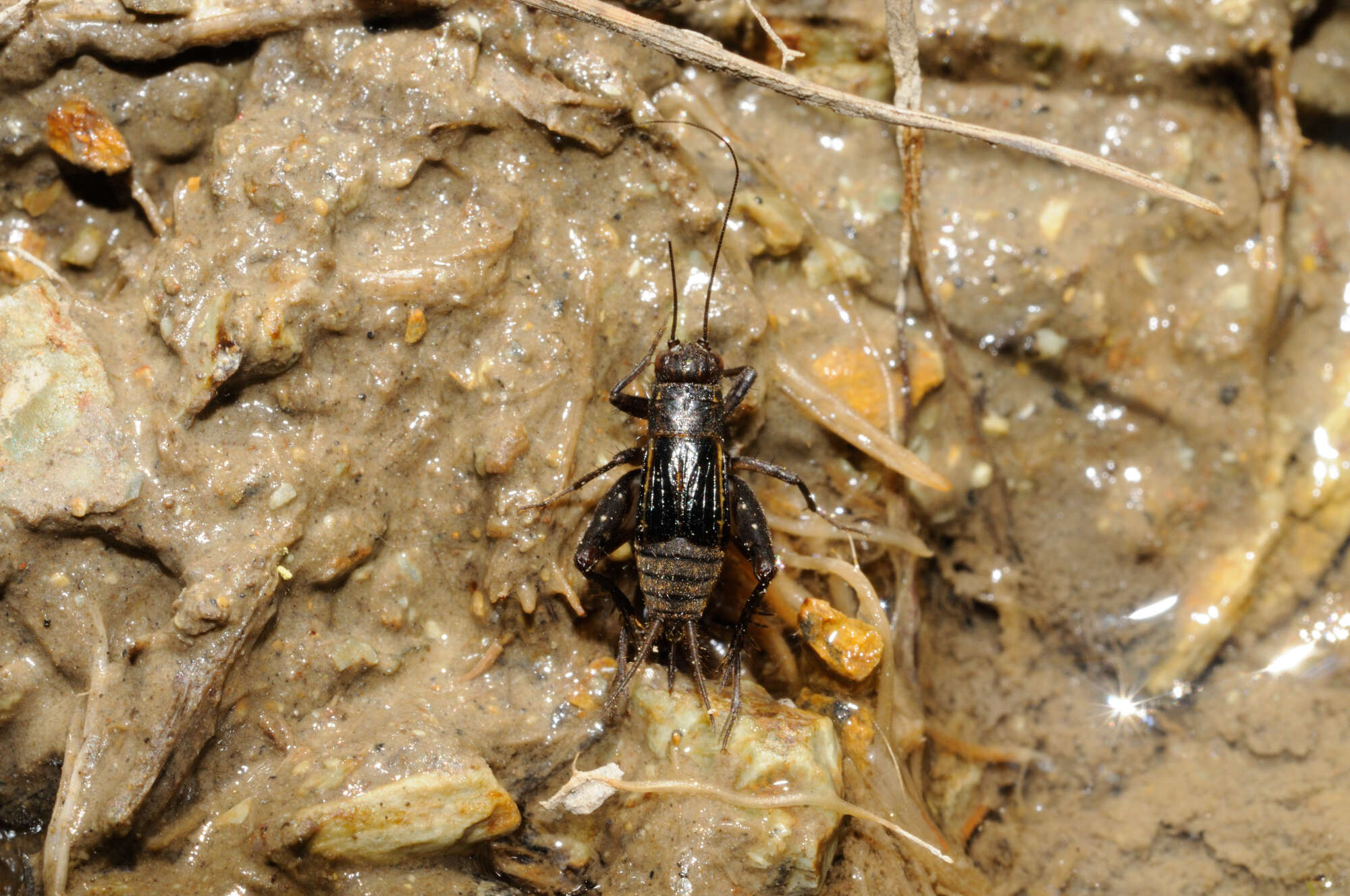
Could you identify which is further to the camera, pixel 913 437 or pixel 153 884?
pixel 913 437

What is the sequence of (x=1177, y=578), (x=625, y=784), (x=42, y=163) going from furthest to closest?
(x=1177, y=578) → (x=42, y=163) → (x=625, y=784)

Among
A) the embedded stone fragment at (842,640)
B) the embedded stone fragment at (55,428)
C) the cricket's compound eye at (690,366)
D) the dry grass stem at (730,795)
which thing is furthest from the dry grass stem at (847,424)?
the embedded stone fragment at (55,428)

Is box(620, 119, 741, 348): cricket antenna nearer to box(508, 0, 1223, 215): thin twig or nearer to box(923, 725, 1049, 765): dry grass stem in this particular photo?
box(508, 0, 1223, 215): thin twig

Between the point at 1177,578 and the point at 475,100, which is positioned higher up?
the point at 475,100

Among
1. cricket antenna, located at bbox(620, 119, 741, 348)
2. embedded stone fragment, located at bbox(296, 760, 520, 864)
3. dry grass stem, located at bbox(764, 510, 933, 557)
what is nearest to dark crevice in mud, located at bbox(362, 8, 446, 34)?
cricket antenna, located at bbox(620, 119, 741, 348)

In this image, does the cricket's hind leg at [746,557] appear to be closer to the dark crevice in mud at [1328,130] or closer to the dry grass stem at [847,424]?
the dry grass stem at [847,424]

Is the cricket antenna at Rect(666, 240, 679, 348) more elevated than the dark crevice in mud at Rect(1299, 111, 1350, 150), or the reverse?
the dark crevice in mud at Rect(1299, 111, 1350, 150)

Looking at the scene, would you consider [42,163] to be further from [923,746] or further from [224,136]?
[923,746]

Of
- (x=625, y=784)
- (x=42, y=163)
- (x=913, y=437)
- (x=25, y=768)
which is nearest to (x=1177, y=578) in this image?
(x=913, y=437)
